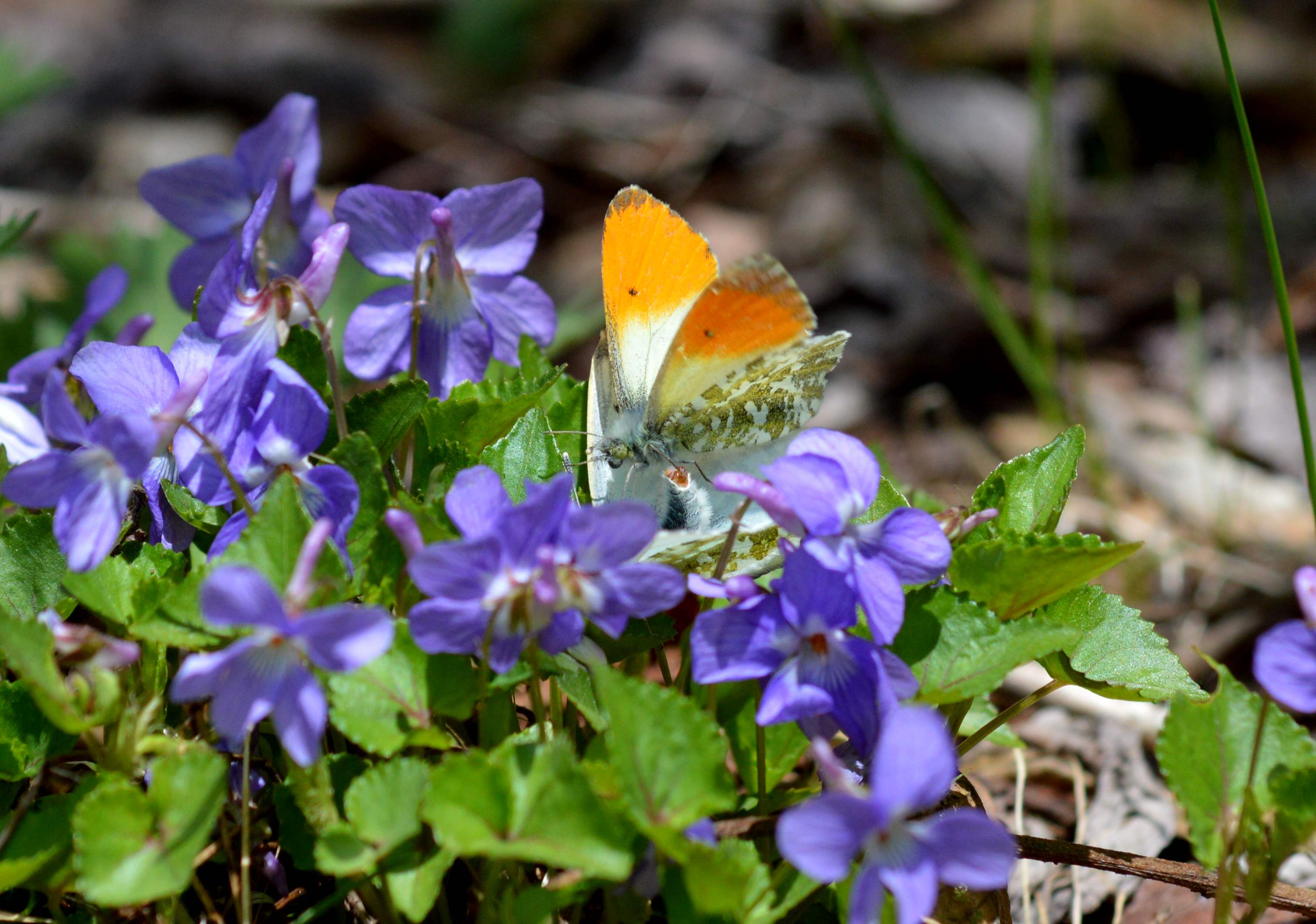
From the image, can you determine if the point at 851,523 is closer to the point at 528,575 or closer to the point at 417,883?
the point at 528,575

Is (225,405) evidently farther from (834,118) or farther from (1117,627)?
(834,118)

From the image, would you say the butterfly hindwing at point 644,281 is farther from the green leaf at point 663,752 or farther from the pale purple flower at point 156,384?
the green leaf at point 663,752

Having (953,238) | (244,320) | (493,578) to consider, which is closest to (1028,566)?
(493,578)

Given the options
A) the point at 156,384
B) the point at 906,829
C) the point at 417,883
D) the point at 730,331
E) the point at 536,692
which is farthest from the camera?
the point at 730,331

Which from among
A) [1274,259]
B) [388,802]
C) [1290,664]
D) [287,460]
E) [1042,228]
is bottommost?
[1042,228]

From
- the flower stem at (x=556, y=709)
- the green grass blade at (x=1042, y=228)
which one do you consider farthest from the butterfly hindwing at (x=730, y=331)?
the green grass blade at (x=1042, y=228)

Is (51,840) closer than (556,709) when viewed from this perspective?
Yes

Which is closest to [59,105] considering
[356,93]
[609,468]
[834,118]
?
[356,93]
